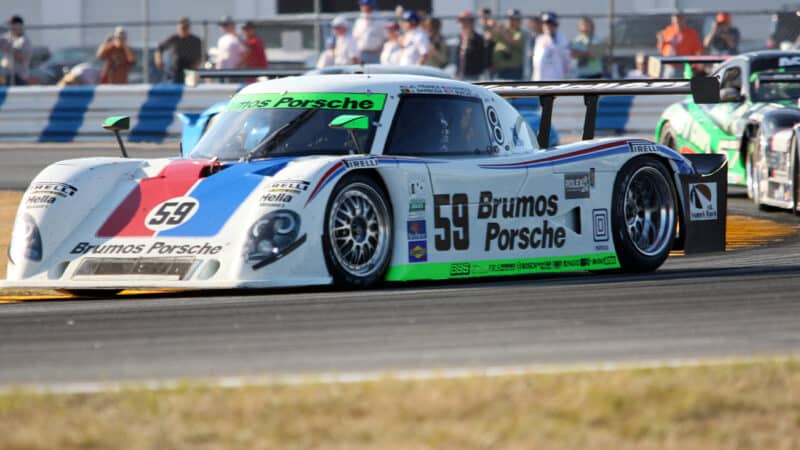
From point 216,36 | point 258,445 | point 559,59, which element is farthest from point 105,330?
point 216,36

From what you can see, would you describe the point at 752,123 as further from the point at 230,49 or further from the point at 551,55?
the point at 230,49

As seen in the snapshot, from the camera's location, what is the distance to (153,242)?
930cm

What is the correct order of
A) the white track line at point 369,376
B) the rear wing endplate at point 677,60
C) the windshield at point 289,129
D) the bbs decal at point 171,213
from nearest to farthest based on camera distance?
1. the white track line at point 369,376
2. the bbs decal at point 171,213
3. the windshield at point 289,129
4. the rear wing endplate at point 677,60

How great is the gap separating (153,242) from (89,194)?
65cm

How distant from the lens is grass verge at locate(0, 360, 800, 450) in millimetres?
5008

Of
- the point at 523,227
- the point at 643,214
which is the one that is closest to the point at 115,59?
the point at 643,214

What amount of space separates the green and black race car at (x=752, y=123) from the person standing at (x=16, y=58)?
13402 mm

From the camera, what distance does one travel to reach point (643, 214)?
11.2 meters

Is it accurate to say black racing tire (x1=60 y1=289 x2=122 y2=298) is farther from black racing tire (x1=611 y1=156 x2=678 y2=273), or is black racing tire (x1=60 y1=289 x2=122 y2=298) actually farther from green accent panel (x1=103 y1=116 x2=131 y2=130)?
black racing tire (x1=611 y1=156 x2=678 y2=273)

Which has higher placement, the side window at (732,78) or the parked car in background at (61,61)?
the side window at (732,78)

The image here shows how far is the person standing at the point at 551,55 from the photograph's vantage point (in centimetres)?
2353

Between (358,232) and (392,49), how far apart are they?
14.9m

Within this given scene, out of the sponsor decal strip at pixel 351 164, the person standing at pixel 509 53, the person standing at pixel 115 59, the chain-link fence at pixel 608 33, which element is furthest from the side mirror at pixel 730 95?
the person standing at pixel 115 59

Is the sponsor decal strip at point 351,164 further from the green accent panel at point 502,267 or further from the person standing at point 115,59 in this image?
the person standing at point 115,59
